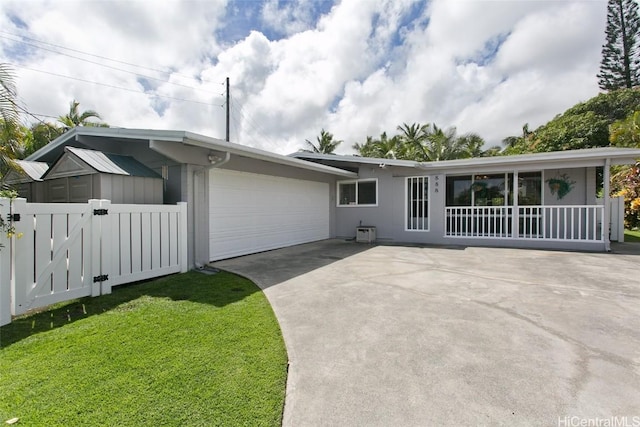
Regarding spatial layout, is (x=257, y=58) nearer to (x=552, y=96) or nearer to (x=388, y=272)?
(x=388, y=272)

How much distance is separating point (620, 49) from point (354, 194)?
100 ft

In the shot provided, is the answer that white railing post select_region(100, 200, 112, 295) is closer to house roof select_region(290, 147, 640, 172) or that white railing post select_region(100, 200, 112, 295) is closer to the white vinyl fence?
the white vinyl fence

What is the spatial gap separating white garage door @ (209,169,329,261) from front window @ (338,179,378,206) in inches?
39.8

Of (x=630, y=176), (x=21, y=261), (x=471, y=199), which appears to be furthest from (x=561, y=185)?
(x=21, y=261)

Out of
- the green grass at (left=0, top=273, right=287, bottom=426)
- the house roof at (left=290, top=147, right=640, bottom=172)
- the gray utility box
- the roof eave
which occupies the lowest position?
the green grass at (left=0, top=273, right=287, bottom=426)

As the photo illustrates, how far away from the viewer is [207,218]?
700 centimetres

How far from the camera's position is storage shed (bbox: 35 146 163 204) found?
18.5 ft

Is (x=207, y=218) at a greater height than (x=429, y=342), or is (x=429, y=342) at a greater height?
(x=207, y=218)

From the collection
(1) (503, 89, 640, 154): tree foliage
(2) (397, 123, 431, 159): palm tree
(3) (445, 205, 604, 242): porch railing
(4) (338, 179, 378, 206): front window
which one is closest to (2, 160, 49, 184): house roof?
(4) (338, 179, 378, 206): front window

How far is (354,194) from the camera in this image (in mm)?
12078

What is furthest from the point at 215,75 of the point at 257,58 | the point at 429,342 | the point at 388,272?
the point at 429,342

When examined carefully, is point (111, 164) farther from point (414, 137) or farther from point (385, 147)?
point (414, 137)

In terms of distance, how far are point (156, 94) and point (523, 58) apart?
19019 millimetres

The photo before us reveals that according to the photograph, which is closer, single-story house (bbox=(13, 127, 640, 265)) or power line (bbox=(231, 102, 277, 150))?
single-story house (bbox=(13, 127, 640, 265))
